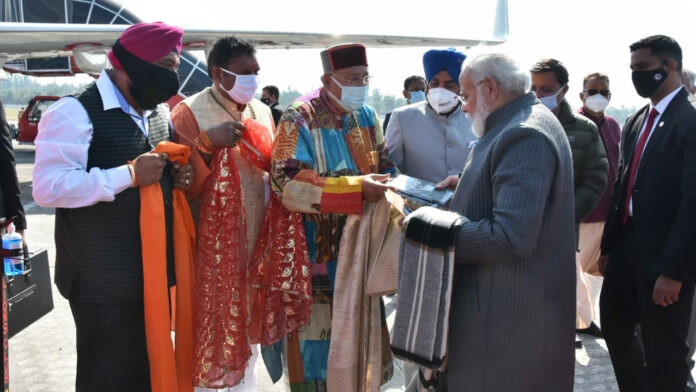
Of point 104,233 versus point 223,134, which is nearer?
point 104,233

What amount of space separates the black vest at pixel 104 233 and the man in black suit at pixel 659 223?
7.15 ft

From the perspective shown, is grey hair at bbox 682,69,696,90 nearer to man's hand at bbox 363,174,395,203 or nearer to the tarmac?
the tarmac

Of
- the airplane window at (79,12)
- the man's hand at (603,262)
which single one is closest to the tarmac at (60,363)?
the man's hand at (603,262)

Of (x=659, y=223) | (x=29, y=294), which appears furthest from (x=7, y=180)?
(x=659, y=223)

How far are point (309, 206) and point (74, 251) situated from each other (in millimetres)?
975

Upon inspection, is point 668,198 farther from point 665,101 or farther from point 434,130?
point 434,130

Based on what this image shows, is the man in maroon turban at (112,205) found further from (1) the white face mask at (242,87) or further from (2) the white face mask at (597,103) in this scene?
(2) the white face mask at (597,103)

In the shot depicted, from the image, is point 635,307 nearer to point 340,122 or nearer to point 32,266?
point 340,122

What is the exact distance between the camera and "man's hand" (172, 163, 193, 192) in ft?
8.77

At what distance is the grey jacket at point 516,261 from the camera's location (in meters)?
1.85

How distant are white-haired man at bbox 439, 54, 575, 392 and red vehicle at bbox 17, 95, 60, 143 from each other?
20.3 m

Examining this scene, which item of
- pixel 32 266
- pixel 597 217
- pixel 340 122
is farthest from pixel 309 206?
pixel 597 217

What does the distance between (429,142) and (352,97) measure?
0.59m

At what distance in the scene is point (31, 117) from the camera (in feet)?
64.6
